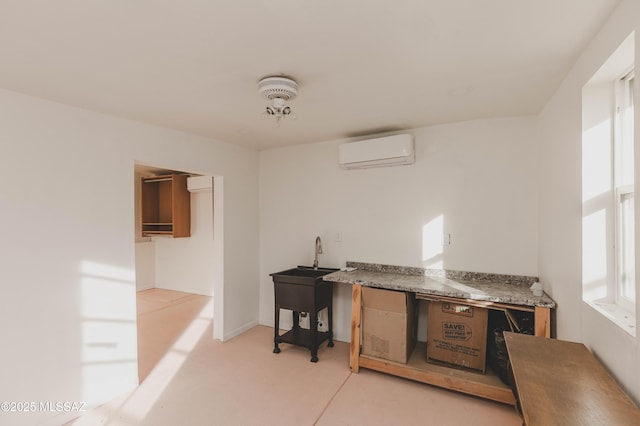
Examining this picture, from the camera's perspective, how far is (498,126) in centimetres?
277

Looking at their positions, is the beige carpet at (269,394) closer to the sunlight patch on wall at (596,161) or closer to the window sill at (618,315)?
the window sill at (618,315)

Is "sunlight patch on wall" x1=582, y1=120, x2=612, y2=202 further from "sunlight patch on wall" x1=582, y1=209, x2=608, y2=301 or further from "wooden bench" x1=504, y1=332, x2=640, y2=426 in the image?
"wooden bench" x1=504, y1=332, x2=640, y2=426

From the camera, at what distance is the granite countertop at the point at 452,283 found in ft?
7.40

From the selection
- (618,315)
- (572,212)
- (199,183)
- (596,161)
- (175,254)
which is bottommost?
(175,254)

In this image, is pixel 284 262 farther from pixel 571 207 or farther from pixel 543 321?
pixel 571 207

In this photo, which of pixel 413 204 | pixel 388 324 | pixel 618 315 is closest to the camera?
pixel 618 315

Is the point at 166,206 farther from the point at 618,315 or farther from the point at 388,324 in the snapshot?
the point at 618,315

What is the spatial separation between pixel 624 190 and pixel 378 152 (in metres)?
1.88

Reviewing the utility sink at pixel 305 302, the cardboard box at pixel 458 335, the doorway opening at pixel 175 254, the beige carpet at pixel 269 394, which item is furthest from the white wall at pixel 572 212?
the doorway opening at pixel 175 254

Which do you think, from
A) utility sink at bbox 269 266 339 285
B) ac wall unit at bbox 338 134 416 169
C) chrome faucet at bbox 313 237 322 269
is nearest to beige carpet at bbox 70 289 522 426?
utility sink at bbox 269 266 339 285

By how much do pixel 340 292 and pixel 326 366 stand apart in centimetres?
82

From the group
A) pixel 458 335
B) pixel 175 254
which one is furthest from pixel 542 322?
pixel 175 254

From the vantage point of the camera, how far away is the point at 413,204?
3.13m

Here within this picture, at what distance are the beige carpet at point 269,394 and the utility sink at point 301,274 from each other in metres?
0.77
